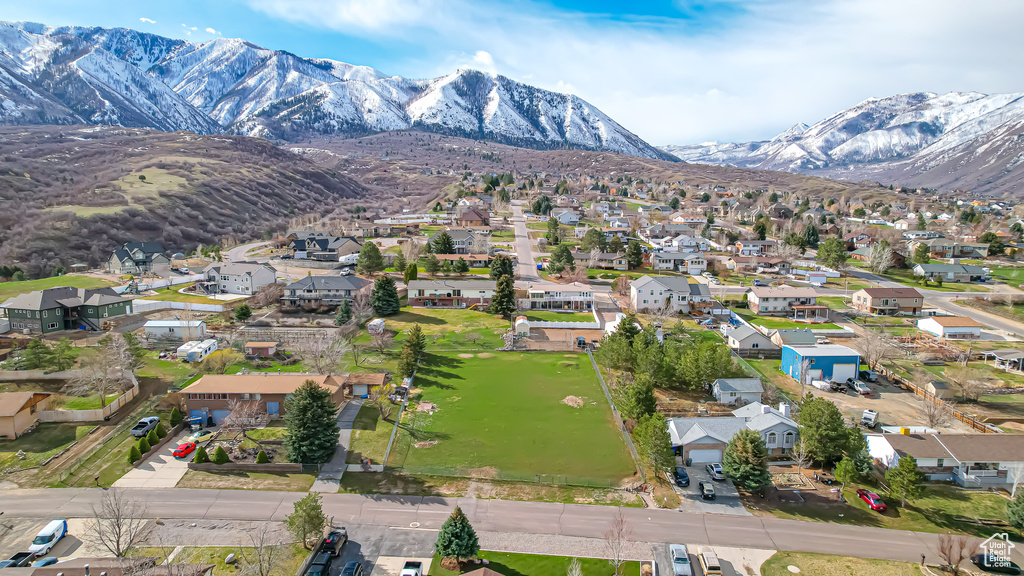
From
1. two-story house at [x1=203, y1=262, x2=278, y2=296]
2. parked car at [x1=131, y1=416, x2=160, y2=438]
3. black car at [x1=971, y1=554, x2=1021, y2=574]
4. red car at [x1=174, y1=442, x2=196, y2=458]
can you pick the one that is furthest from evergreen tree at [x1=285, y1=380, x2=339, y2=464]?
two-story house at [x1=203, y1=262, x2=278, y2=296]

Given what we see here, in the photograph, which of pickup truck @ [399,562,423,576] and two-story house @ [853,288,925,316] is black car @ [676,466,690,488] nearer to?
pickup truck @ [399,562,423,576]

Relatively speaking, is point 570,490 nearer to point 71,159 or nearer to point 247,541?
point 247,541

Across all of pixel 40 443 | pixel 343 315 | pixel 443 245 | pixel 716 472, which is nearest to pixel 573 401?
pixel 716 472

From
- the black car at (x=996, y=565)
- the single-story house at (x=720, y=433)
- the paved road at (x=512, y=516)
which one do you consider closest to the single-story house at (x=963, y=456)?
the single-story house at (x=720, y=433)

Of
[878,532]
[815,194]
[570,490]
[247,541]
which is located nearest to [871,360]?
[878,532]

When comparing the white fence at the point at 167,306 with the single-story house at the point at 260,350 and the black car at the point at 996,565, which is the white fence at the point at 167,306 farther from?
the black car at the point at 996,565

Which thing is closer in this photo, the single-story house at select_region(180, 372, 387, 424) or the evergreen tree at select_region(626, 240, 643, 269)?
the single-story house at select_region(180, 372, 387, 424)
